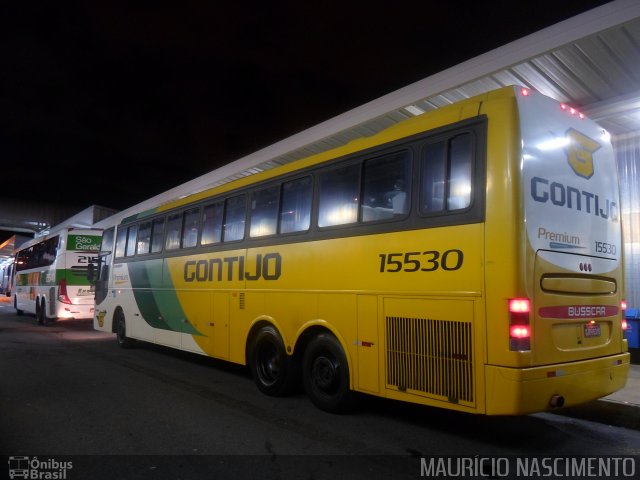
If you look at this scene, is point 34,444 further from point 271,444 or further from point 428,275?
point 428,275

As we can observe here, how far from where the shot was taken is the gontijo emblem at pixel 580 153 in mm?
5008

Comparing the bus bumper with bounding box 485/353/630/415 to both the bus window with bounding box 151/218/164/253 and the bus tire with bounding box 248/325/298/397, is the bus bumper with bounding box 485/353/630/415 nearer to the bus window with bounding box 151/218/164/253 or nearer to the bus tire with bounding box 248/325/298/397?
the bus tire with bounding box 248/325/298/397

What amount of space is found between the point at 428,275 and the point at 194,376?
5318 millimetres

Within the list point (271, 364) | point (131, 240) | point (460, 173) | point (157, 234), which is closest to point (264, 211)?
point (271, 364)

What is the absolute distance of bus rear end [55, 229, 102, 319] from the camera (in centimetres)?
1677

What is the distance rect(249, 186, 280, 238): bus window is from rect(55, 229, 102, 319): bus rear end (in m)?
11.3

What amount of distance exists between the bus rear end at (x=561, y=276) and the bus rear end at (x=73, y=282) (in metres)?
15.6

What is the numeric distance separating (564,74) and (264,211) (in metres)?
5.10

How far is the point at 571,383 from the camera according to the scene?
179 inches

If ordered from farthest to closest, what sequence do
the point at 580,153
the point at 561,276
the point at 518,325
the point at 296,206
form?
the point at 296,206 → the point at 580,153 → the point at 561,276 → the point at 518,325

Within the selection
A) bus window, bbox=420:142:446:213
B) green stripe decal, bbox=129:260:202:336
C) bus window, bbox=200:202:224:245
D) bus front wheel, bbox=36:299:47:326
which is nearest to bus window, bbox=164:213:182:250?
green stripe decal, bbox=129:260:202:336

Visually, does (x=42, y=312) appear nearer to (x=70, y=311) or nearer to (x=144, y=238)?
(x=70, y=311)

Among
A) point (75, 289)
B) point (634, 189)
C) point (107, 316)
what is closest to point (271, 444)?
point (634, 189)

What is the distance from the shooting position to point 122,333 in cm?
1207
